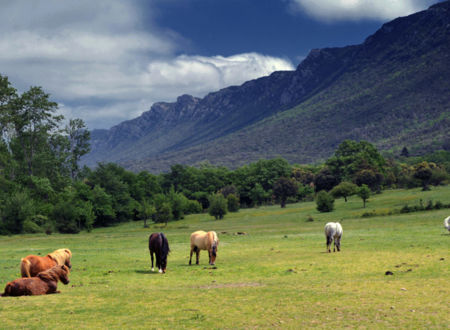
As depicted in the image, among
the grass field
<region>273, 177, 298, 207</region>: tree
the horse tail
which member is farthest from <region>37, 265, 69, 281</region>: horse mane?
<region>273, 177, 298, 207</region>: tree

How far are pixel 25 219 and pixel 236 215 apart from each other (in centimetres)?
4456

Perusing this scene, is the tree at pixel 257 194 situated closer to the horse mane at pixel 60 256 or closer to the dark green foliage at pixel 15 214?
the dark green foliage at pixel 15 214

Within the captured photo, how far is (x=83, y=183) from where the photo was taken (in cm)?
9438

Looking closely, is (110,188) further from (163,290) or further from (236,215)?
(163,290)

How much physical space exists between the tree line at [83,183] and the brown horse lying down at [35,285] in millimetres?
60210

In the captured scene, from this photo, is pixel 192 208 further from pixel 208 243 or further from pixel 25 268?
pixel 25 268

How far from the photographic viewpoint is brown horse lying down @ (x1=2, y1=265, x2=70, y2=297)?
53.9 ft

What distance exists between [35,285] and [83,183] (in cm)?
8121

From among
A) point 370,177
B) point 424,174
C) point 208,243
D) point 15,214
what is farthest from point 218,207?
point 208,243

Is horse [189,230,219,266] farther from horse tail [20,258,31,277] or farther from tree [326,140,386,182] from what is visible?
tree [326,140,386,182]

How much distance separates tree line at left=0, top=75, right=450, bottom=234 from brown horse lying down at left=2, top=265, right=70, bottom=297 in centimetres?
6021

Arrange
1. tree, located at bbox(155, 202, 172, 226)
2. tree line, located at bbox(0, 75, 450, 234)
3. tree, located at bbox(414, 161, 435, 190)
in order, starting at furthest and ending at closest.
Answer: tree, located at bbox(414, 161, 435, 190), tree, located at bbox(155, 202, 172, 226), tree line, located at bbox(0, 75, 450, 234)

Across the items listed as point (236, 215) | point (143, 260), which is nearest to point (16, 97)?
point (236, 215)

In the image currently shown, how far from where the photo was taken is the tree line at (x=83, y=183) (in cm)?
7906
